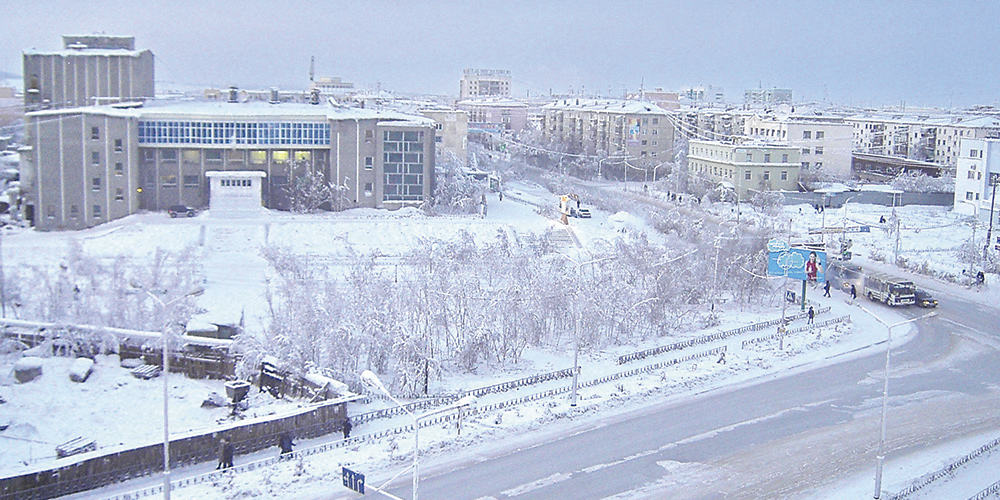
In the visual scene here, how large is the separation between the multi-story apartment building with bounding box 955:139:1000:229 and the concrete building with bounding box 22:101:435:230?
24.6 metres

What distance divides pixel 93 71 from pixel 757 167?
31953 millimetres

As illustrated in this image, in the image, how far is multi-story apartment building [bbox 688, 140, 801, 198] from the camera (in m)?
51.0

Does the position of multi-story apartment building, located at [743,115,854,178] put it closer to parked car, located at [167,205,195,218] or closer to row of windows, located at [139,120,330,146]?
row of windows, located at [139,120,330,146]

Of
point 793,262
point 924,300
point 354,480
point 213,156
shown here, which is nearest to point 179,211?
point 213,156

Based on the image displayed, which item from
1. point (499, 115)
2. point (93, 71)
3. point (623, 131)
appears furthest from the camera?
point (499, 115)

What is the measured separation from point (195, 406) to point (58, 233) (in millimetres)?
16012

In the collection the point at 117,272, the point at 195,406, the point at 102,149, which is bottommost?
the point at 195,406

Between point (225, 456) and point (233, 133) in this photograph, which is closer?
point (225, 456)

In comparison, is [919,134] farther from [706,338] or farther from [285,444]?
[285,444]

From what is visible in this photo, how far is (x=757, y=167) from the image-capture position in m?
51.2

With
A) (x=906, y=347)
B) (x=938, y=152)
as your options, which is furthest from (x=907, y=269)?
(x=938, y=152)

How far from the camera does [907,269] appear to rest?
3444 cm

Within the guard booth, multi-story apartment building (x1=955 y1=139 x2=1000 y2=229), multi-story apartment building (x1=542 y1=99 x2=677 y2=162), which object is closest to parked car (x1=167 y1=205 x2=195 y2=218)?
the guard booth

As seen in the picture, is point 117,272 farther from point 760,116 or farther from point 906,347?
point 760,116
